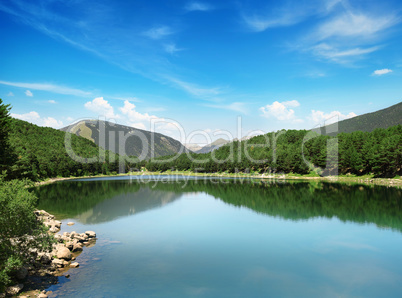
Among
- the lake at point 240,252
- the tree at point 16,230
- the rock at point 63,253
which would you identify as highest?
the tree at point 16,230

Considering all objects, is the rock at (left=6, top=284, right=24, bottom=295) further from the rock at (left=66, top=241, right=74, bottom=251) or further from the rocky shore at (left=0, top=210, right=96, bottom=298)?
the rock at (left=66, top=241, right=74, bottom=251)

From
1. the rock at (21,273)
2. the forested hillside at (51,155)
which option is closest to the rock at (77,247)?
the rock at (21,273)

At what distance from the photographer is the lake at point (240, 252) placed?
787 inches

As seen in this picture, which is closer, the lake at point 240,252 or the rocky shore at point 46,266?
the rocky shore at point 46,266

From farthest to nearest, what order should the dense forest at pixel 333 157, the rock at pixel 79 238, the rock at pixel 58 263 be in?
the dense forest at pixel 333 157, the rock at pixel 79 238, the rock at pixel 58 263

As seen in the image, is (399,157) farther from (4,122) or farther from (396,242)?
(4,122)

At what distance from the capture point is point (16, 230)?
738 inches

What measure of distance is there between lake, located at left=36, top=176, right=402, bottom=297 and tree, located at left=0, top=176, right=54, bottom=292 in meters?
3.36

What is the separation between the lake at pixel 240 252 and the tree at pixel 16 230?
336cm

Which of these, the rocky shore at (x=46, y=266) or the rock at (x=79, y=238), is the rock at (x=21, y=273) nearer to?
the rocky shore at (x=46, y=266)

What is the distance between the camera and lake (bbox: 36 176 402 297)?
20000mm

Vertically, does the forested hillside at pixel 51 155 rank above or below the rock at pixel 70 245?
above

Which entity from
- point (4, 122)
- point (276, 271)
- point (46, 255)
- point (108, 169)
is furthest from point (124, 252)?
point (108, 169)

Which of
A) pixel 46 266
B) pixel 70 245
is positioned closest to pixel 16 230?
pixel 46 266
